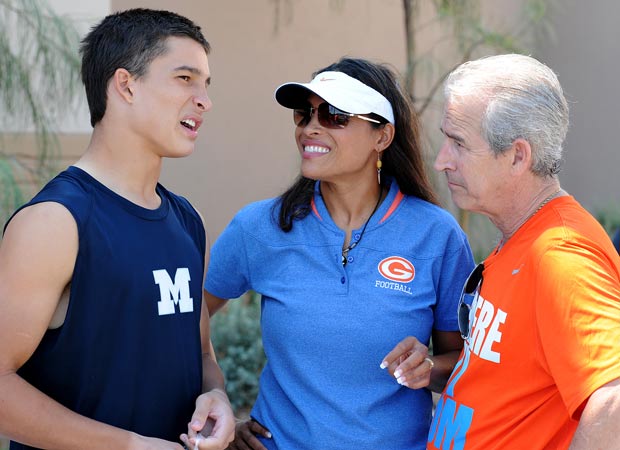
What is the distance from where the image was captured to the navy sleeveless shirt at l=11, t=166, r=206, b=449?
6.23 feet

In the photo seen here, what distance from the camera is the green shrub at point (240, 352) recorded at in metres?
5.09

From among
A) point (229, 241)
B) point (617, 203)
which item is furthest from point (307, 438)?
point (617, 203)

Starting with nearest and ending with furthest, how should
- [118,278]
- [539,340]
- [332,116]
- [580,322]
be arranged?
[580,322] → [539,340] → [118,278] → [332,116]

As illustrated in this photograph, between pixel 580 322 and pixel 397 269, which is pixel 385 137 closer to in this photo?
pixel 397 269

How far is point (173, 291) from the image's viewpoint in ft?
6.88

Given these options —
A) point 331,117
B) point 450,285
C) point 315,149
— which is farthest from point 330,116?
point 450,285

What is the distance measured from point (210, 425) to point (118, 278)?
1.48 feet

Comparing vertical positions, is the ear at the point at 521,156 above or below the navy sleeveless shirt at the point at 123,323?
above

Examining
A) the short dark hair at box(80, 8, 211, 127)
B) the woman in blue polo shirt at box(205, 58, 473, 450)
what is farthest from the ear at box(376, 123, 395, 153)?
the short dark hair at box(80, 8, 211, 127)

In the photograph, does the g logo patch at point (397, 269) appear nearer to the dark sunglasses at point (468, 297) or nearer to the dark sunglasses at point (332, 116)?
the dark sunglasses at point (468, 297)

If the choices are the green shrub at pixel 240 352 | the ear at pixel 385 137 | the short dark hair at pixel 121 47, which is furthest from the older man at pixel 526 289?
the green shrub at pixel 240 352

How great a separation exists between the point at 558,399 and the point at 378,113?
1023 millimetres

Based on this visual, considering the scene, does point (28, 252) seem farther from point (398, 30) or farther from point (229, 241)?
point (398, 30)

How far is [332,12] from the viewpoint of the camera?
6.52 metres
